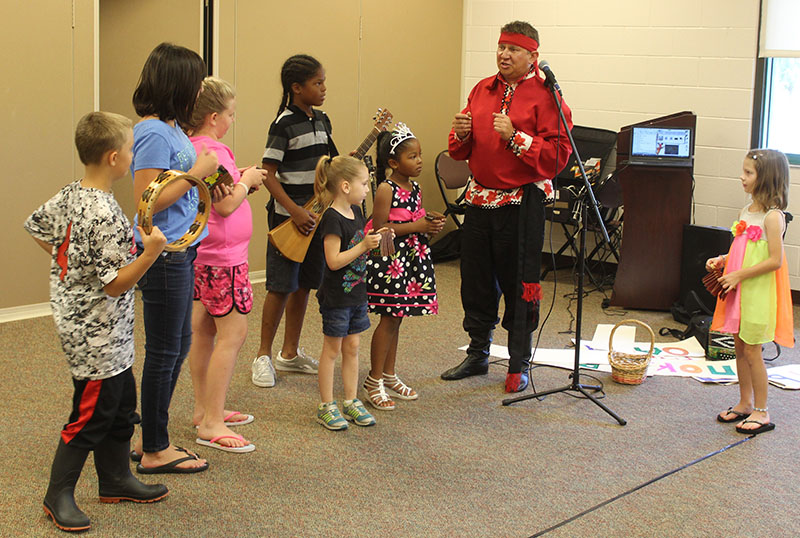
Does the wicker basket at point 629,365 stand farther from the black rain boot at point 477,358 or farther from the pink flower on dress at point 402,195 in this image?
the pink flower on dress at point 402,195

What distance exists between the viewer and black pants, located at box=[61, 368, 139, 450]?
242cm

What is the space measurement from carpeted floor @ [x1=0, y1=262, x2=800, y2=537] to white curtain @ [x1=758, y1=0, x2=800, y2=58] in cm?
281

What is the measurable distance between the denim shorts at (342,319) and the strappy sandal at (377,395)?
15.2 inches

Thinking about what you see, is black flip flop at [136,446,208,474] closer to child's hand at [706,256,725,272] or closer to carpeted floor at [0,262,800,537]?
carpeted floor at [0,262,800,537]

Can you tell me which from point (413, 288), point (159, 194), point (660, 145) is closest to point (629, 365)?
point (413, 288)

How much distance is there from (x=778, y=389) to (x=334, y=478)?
7.51 ft

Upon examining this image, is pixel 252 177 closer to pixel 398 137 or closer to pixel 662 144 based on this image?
pixel 398 137

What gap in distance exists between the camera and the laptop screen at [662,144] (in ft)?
18.1

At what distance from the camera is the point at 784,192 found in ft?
11.4

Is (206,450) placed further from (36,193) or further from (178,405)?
(36,193)

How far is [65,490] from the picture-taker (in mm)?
2486

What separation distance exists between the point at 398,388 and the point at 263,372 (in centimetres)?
62

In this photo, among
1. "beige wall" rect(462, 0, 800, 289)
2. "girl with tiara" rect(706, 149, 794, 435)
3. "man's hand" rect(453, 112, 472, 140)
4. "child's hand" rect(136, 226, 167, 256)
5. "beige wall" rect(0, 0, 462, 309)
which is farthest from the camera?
"beige wall" rect(462, 0, 800, 289)

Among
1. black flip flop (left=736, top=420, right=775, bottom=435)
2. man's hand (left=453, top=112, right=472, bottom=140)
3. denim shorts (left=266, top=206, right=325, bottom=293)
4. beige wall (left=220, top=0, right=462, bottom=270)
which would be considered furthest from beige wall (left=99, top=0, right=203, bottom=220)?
black flip flop (left=736, top=420, right=775, bottom=435)
